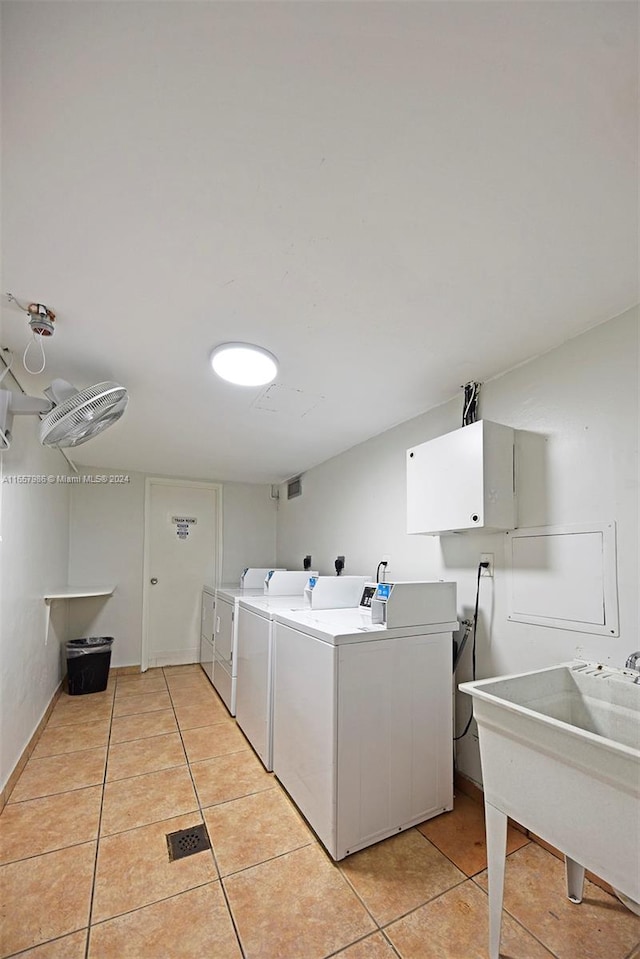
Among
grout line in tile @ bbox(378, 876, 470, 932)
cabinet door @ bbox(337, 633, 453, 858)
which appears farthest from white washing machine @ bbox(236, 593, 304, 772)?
grout line in tile @ bbox(378, 876, 470, 932)

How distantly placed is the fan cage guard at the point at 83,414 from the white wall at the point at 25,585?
1.27 feet

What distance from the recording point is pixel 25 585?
258cm

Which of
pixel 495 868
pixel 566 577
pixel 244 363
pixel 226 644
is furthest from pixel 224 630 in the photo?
pixel 566 577

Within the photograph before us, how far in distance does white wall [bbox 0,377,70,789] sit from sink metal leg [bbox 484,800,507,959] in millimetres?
2337

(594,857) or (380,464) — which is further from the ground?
(380,464)

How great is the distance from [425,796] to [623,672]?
1.14m

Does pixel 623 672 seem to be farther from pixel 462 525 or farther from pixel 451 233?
pixel 451 233

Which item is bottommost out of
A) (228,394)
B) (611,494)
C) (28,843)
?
(28,843)

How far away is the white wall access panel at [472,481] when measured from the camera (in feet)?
6.47

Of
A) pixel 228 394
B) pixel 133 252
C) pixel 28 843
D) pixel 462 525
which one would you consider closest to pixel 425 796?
pixel 462 525

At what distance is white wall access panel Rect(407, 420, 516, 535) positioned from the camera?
1972mm

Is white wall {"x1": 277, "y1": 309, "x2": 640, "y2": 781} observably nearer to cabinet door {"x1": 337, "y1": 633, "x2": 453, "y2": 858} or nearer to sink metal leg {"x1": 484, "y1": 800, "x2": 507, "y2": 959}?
cabinet door {"x1": 337, "y1": 633, "x2": 453, "y2": 858}

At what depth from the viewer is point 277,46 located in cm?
79

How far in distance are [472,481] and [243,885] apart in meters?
1.96
